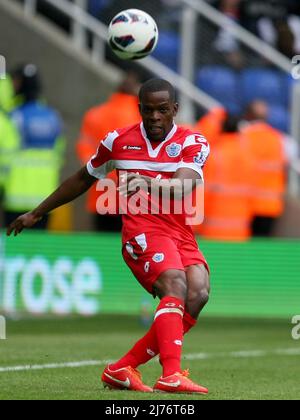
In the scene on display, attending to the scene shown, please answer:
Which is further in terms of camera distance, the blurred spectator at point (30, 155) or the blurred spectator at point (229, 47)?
the blurred spectator at point (229, 47)

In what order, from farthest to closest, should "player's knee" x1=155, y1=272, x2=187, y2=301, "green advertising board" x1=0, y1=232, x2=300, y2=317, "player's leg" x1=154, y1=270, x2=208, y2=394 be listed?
"green advertising board" x1=0, y1=232, x2=300, y2=317, "player's knee" x1=155, y1=272, x2=187, y2=301, "player's leg" x1=154, y1=270, x2=208, y2=394

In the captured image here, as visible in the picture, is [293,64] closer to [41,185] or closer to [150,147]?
[41,185]

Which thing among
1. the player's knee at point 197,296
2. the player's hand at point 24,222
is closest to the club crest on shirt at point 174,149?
the player's knee at point 197,296

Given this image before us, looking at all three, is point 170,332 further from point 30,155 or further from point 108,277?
point 30,155

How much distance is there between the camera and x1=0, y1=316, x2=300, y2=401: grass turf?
8492mm

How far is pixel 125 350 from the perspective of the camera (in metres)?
12.0

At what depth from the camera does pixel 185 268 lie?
28.4 feet

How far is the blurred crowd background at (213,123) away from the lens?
16.4 metres

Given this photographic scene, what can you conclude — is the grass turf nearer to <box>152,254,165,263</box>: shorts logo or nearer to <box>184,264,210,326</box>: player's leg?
<box>184,264,210,326</box>: player's leg

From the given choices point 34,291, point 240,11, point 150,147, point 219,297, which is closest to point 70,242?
point 34,291

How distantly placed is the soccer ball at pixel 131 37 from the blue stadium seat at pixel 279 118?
817 centimetres

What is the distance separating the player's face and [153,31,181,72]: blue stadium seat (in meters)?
10.1

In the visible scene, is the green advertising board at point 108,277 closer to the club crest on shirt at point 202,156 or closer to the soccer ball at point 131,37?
the soccer ball at point 131,37

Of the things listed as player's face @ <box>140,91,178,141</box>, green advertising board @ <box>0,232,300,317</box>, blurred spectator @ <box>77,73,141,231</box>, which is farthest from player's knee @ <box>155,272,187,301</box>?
blurred spectator @ <box>77,73,141,231</box>
